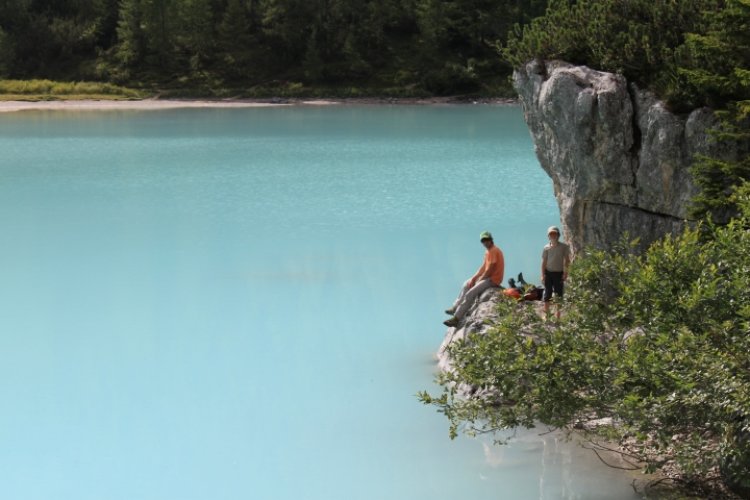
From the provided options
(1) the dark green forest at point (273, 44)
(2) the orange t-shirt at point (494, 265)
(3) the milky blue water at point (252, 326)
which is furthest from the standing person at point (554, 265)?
(1) the dark green forest at point (273, 44)

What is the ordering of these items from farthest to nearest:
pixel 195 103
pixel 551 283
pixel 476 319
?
pixel 195 103, pixel 551 283, pixel 476 319

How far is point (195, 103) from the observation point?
69.6m

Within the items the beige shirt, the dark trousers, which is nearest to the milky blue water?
the dark trousers

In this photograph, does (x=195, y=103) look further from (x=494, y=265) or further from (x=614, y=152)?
(x=614, y=152)

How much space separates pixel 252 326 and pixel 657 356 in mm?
10010

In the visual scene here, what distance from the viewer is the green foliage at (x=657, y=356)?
8297mm

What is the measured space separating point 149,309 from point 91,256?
4813 millimetres

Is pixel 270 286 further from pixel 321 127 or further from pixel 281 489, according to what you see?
pixel 321 127

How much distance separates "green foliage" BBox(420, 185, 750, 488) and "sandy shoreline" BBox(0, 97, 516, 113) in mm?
57677

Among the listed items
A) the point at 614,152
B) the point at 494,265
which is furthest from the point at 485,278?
the point at 614,152

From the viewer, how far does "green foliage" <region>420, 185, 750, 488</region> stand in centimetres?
830

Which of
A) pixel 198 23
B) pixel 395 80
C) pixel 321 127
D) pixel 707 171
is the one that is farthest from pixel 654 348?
pixel 198 23

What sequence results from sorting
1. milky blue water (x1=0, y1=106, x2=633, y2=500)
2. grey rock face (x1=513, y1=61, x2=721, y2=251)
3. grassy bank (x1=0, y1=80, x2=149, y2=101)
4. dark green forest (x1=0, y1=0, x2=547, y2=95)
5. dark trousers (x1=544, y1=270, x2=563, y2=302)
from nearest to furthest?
milky blue water (x1=0, y1=106, x2=633, y2=500) < grey rock face (x1=513, y1=61, x2=721, y2=251) < dark trousers (x1=544, y1=270, x2=563, y2=302) < grassy bank (x1=0, y1=80, x2=149, y2=101) < dark green forest (x1=0, y1=0, x2=547, y2=95)

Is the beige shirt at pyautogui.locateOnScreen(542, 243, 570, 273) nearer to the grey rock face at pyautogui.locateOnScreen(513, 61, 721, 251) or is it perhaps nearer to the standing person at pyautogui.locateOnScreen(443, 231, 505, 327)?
the standing person at pyautogui.locateOnScreen(443, 231, 505, 327)
